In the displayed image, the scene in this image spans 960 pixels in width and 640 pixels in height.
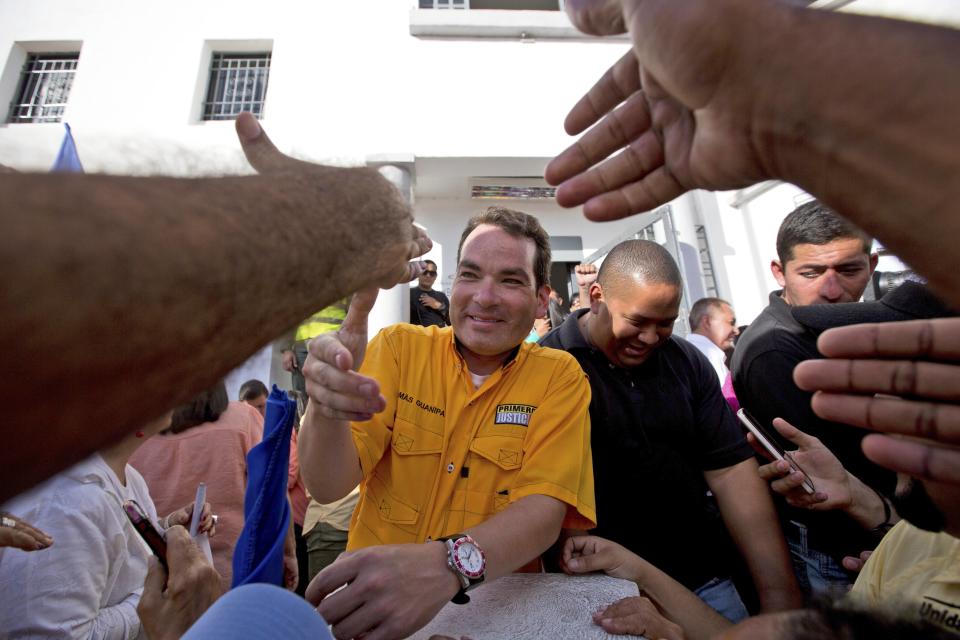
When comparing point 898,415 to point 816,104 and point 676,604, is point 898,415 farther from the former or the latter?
point 676,604

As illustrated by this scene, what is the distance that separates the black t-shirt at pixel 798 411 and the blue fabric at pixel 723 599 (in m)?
0.43

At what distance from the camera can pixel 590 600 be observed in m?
1.36

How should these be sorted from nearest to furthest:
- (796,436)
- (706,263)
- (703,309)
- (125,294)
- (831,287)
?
(125,294) < (796,436) < (831,287) < (703,309) < (706,263)

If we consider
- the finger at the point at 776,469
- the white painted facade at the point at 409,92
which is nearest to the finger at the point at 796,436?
the finger at the point at 776,469

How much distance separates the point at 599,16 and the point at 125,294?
1102mm

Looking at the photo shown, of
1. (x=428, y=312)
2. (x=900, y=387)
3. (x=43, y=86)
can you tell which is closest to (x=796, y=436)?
(x=900, y=387)

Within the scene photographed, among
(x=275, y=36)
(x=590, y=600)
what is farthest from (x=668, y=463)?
(x=275, y=36)

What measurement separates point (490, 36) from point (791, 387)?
7.43m

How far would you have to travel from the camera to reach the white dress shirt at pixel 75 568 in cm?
150

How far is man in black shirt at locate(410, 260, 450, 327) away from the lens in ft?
20.8

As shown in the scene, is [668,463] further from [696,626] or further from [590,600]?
[590,600]

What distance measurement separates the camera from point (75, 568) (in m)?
1.57

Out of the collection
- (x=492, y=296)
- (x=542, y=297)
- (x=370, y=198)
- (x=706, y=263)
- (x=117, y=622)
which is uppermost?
(x=706, y=263)

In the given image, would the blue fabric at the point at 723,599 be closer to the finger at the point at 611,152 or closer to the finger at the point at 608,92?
the finger at the point at 611,152
